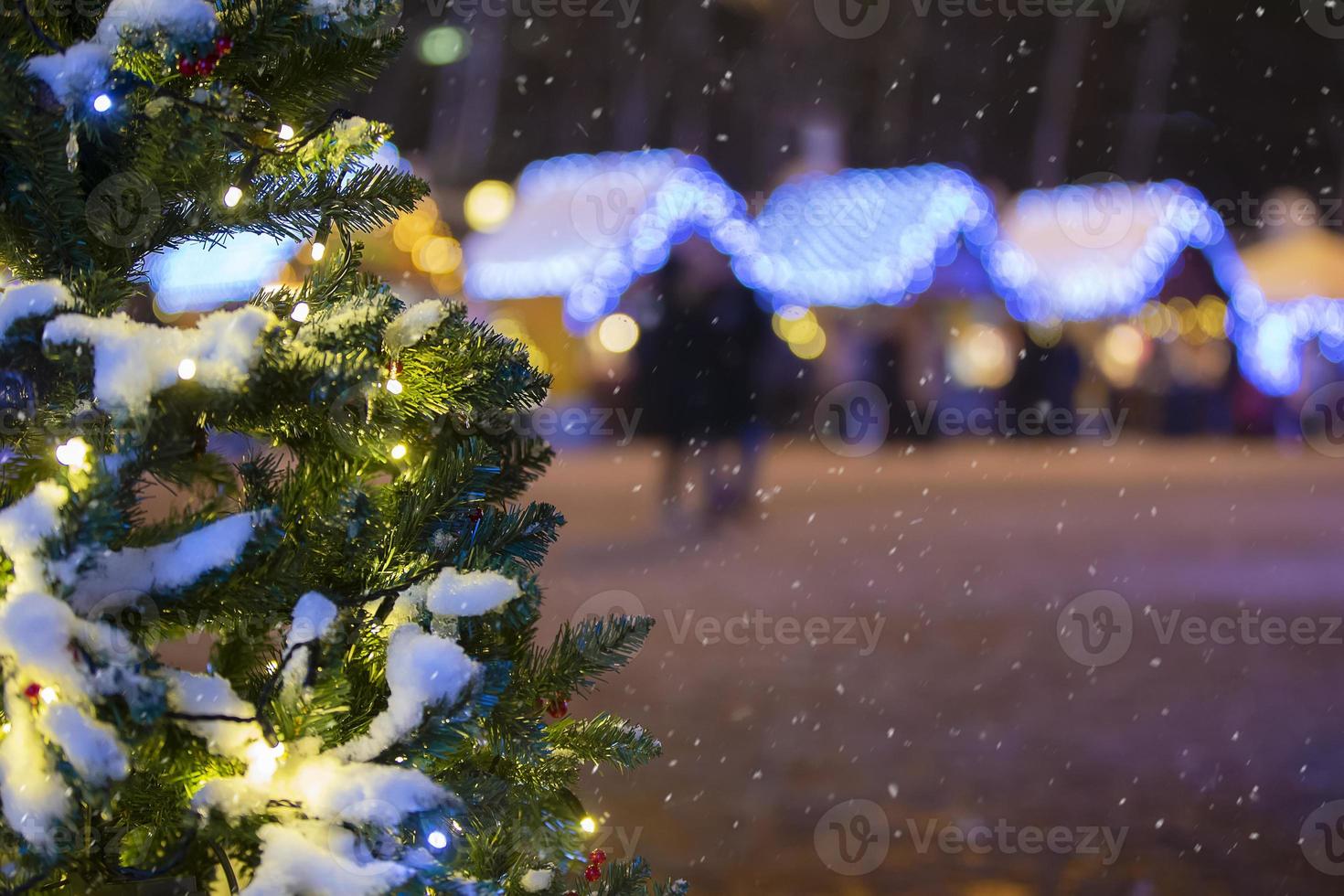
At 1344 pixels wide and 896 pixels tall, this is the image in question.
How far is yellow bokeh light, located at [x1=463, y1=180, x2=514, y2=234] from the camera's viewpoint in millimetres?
19078

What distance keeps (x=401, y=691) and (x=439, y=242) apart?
1977 cm

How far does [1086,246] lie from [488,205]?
9692 millimetres

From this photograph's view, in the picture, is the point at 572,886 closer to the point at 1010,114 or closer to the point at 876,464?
the point at 876,464

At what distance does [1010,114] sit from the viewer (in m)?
20.9

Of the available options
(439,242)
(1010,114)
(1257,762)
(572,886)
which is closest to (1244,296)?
(1010,114)

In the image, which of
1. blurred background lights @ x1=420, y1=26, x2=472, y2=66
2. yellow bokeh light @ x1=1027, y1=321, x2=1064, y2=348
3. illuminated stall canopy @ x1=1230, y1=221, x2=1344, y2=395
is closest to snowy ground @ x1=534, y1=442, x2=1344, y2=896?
yellow bokeh light @ x1=1027, y1=321, x2=1064, y2=348

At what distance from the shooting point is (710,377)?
10.6 metres

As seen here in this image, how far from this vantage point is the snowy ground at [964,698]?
3.60 metres
